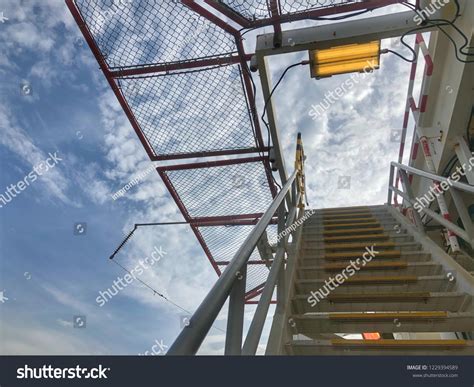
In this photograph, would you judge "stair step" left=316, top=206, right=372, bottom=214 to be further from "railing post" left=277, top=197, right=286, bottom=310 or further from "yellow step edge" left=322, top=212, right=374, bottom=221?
"railing post" left=277, top=197, right=286, bottom=310

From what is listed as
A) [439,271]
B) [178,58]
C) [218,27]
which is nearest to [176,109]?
[178,58]

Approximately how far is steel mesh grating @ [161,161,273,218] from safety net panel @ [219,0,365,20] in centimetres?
182

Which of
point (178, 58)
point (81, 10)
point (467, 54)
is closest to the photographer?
point (467, 54)

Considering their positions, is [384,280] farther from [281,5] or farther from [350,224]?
[281,5]

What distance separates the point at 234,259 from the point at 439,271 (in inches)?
80.2

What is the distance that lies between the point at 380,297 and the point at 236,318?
1.38 meters

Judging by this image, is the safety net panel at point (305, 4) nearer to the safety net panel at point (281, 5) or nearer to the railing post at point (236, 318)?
the safety net panel at point (281, 5)

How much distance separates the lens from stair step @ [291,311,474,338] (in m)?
1.82

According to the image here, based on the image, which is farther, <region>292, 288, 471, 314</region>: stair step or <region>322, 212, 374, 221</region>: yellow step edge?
<region>322, 212, 374, 221</region>: yellow step edge

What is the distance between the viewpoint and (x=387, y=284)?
2340mm

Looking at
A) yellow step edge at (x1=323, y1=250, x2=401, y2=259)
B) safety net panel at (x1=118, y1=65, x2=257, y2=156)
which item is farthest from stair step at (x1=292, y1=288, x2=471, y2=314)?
safety net panel at (x1=118, y1=65, x2=257, y2=156)

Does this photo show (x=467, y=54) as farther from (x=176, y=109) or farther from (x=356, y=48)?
(x=176, y=109)

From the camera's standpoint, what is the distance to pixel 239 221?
5023mm

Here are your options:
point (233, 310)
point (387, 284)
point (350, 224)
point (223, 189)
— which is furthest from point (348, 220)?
point (233, 310)
